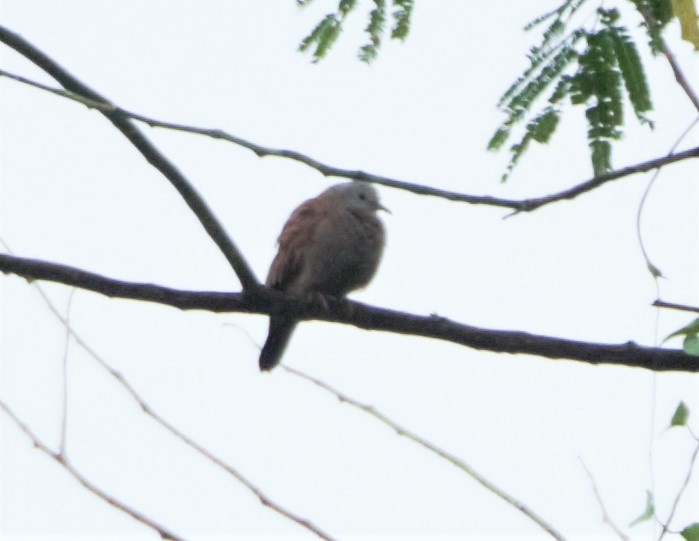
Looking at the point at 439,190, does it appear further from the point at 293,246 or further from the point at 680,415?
the point at 293,246

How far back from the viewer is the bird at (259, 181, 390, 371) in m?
6.59

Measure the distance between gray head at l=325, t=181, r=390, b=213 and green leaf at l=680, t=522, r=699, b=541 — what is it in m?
4.69

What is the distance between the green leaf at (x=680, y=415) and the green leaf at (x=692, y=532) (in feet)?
1.26

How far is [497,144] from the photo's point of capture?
12.1 ft

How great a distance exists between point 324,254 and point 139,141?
10.6 ft

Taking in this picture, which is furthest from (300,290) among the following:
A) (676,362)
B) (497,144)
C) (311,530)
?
(311,530)

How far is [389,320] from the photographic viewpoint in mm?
3850

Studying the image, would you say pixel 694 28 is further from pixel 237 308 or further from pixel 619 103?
pixel 237 308

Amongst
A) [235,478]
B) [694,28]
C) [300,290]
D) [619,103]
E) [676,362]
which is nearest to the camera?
[694,28]

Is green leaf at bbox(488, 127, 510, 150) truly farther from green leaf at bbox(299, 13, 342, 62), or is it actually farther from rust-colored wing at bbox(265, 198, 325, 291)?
rust-colored wing at bbox(265, 198, 325, 291)

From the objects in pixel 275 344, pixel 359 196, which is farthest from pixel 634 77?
pixel 359 196

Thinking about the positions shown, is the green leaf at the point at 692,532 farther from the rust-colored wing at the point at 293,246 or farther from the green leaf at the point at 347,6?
the rust-colored wing at the point at 293,246

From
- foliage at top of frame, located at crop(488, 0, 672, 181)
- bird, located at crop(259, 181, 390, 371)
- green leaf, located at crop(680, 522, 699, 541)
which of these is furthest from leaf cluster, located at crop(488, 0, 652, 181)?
bird, located at crop(259, 181, 390, 371)

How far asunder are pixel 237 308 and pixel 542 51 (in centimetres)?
129
